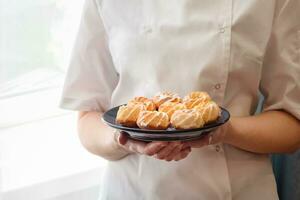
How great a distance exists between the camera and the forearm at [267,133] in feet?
2.55

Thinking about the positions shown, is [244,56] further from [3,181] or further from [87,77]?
[3,181]

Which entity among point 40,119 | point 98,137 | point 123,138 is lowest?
point 40,119

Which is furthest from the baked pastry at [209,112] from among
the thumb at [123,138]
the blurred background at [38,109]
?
the blurred background at [38,109]

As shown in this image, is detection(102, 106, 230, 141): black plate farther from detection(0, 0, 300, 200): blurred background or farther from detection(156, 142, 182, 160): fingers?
detection(0, 0, 300, 200): blurred background

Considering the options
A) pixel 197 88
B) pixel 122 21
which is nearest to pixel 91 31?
pixel 122 21

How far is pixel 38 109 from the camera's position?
3.77ft

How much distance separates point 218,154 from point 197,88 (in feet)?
0.43

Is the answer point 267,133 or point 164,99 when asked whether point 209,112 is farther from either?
point 267,133

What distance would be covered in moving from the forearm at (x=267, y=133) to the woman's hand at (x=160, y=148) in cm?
15

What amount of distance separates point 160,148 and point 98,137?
26 cm

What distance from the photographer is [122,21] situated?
83 centimetres

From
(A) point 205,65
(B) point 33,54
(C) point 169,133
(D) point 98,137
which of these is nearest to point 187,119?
(C) point 169,133

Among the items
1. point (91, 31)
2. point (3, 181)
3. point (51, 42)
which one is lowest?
point (3, 181)

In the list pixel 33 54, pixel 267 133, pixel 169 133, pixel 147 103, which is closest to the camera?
pixel 169 133
